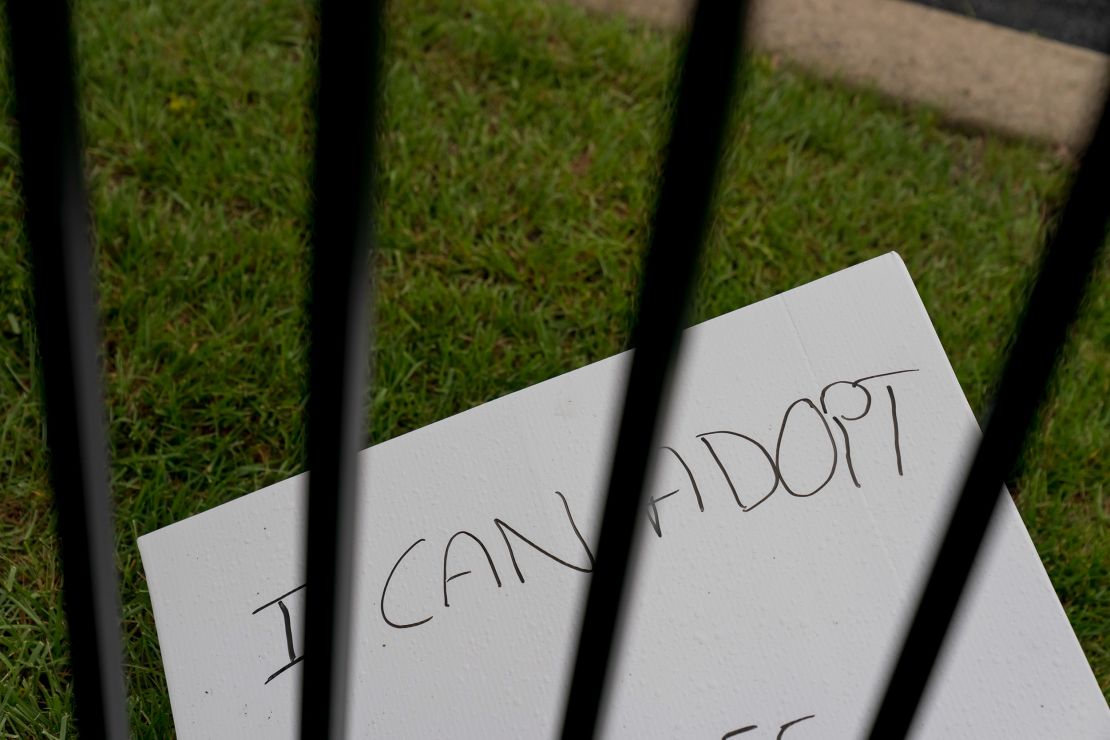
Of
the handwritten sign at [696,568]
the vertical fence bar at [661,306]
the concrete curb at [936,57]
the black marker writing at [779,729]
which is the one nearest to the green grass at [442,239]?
the concrete curb at [936,57]

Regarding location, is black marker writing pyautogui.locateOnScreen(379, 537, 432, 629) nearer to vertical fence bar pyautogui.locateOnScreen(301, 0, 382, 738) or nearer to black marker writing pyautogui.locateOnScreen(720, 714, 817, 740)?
black marker writing pyautogui.locateOnScreen(720, 714, 817, 740)

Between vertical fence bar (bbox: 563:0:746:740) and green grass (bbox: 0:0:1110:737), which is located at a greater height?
green grass (bbox: 0:0:1110:737)

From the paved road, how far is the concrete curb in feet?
0.16

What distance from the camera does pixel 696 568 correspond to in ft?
3.52

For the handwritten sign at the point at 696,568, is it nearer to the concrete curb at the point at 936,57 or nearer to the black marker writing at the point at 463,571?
the black marker writing at the point at 463,571

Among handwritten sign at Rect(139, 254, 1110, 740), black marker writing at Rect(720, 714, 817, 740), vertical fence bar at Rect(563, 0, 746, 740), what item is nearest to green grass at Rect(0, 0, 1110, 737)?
handwritten sign at Rect(139, 254, 1110, 740)

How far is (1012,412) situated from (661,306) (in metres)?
0.17

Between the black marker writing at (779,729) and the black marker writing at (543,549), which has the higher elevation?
the black marker writing at (543,549)

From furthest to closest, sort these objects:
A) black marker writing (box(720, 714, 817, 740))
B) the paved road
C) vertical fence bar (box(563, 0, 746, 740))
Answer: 1. the paved road
2. black marker writing (box(720, 714, 817, 740))
3. vertical fence bar (box(563, 0, 746, 740))

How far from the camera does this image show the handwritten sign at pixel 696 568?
3.36ft

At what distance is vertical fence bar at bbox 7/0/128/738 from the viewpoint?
0.48m

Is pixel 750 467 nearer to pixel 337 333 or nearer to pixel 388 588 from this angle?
pixel 388 588

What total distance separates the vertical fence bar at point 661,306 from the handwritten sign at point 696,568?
40 cm


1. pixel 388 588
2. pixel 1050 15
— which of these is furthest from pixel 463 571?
pixel 1050 15
